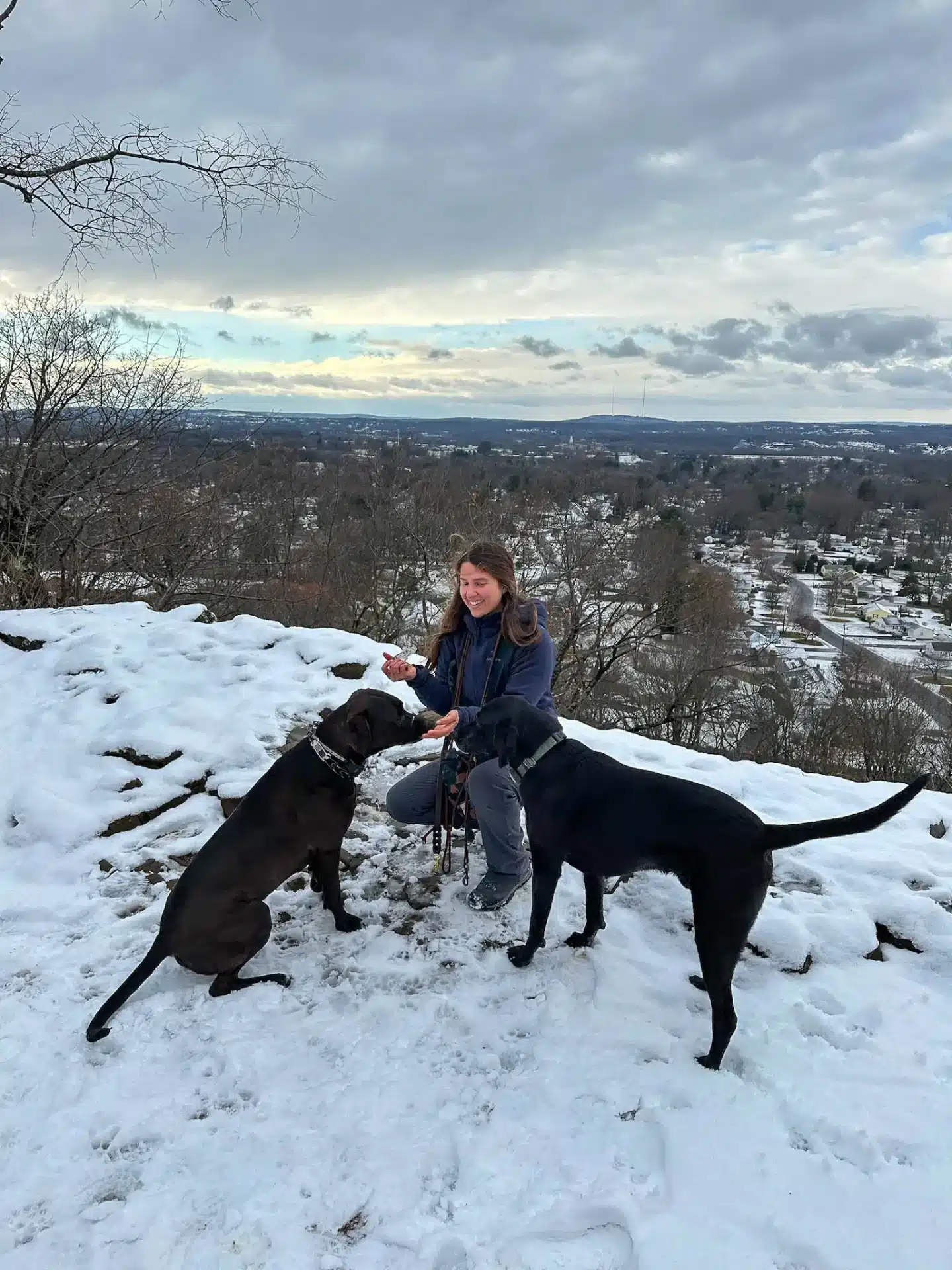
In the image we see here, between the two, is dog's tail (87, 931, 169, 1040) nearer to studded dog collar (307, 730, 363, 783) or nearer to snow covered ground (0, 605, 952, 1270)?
snow covered ground (0, 605, 952, 1270)

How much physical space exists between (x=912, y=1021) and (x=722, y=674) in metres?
22.0

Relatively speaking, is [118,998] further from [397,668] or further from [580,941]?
[580,941]

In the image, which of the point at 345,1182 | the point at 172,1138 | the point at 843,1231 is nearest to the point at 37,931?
the point at 172,1138

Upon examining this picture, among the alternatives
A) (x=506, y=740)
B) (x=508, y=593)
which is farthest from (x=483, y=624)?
(x=506, y=740)

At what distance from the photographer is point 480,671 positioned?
3336 mm

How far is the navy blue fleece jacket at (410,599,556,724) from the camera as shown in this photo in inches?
124

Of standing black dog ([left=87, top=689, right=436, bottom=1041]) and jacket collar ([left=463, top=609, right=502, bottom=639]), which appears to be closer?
standing black dog ([left=87, top=689, right=436, bottom=1041])

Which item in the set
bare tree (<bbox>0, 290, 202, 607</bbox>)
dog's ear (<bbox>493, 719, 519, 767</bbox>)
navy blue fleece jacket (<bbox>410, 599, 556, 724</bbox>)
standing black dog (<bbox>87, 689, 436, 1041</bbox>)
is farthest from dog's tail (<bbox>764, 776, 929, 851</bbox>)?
bare tree (<bbox>0, 290, 202, 607</bbox>)

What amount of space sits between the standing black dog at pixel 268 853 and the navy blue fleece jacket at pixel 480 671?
304mm

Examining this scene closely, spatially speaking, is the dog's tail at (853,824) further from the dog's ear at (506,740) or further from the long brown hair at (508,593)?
the long brown hair at (508,593)

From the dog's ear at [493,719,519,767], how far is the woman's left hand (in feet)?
0.85

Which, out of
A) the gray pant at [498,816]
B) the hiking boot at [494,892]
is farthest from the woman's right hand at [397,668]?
the hiking boot at [494,892]

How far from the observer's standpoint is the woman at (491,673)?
10.4 feet

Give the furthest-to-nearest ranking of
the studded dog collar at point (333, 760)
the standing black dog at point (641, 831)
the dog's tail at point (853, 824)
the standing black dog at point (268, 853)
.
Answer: the studded dog collar at point (333, 760), the standing black dog at point (268, 853), the standing black dog at point (641, 831), the dog's tail at point (853, 824)
